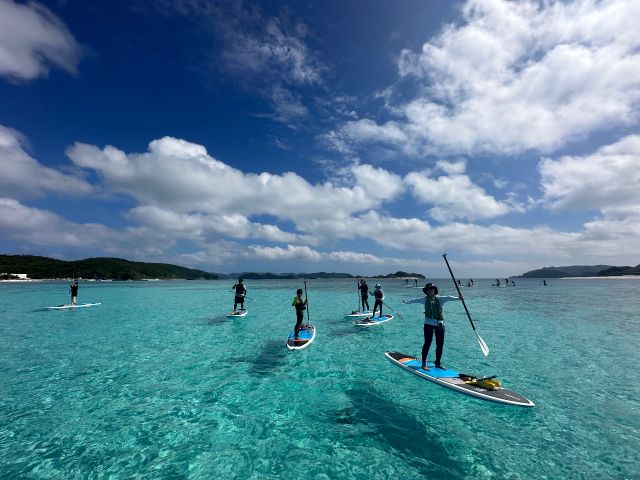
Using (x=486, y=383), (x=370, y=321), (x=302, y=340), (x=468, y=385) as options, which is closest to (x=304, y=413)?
(x=468, y=385)

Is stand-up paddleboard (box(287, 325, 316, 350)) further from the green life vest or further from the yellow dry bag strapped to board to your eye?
the yellow dry bag strapped to board

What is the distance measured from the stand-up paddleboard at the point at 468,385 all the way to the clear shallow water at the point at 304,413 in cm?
34

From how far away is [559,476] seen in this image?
24.2 ft

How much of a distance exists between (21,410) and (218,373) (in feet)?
23.2

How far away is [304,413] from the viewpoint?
1074cm

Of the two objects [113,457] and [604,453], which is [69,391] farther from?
[604,453]

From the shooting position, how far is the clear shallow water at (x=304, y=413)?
25.8 feet

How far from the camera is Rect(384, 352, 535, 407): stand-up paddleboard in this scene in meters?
11.0

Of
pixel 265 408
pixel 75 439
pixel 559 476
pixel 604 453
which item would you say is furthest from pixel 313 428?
pixel 604 453

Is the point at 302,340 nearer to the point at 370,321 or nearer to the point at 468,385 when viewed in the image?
the point at 370,321

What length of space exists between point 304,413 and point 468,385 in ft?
22.0

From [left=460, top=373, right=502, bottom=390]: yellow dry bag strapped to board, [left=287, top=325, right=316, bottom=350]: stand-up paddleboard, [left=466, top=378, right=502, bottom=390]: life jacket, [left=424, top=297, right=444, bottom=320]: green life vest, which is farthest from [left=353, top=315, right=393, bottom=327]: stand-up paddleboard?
[left=466, top=378, right=502, bottom=390]: life jacket

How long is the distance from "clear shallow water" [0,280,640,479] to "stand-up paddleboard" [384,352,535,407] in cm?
34

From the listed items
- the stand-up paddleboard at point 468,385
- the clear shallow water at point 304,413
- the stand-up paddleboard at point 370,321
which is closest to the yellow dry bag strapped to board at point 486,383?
the stand-up paddleboard at point 468,385
